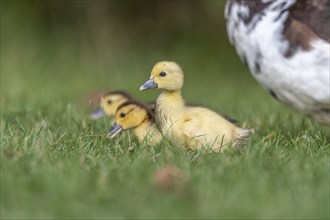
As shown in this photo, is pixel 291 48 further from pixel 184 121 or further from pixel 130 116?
pixel 130 116

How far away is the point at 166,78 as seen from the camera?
402cm

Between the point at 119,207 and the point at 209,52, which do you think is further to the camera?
the point at 209,52

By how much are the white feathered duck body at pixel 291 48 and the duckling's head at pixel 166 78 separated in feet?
1.09

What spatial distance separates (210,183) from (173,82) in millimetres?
935

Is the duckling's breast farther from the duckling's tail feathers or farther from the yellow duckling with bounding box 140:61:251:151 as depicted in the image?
the duckling's tail feathers

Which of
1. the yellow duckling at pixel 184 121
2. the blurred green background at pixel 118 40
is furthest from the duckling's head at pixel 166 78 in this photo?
the blurred green background at pixel 118 40

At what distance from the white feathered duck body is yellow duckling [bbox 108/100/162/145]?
0.52 metres

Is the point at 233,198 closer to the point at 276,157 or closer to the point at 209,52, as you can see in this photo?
the point at 276,157

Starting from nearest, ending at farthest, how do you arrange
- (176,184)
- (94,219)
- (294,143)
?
(94,219) < (176,184) < (294,143)

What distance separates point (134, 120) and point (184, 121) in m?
0.30

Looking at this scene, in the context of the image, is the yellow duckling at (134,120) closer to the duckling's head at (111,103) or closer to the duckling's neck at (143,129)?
the duckling's neck at (143,129)

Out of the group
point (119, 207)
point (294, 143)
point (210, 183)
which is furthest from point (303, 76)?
point (119, 207)

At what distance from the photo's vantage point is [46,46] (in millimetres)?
8242

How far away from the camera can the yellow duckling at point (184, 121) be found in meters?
3.89
